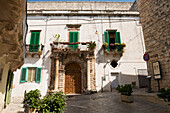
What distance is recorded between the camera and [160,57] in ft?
27.0

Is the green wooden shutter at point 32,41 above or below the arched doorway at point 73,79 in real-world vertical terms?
above

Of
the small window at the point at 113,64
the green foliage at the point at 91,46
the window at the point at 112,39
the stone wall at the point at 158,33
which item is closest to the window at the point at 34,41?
the green foliage at the point at 91,46

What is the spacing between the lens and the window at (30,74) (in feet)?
39.8

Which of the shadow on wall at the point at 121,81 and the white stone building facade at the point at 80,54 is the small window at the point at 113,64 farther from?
the shadow on wall at the point at 121,81

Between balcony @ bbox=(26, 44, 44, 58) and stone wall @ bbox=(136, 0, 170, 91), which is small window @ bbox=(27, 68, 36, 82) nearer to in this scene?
balcony @ bbox=(26, 44, 44, 58)

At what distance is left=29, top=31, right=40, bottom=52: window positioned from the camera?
13.0 metres

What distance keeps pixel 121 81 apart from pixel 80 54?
16.6 feet

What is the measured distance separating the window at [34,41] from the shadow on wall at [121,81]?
804cm

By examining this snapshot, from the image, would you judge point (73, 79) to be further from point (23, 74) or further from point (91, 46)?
point (23, 74)

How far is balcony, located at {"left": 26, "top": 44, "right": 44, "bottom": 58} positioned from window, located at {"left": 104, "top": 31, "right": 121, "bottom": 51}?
23.5 ft

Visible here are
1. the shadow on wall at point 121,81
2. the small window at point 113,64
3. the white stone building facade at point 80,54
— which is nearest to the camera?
the white stone building facade at point 80,54

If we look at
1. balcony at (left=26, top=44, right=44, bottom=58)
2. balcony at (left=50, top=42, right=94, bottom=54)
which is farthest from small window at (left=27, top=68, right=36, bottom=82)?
balcony at (left=50, top=42, right=94, bottom=54)

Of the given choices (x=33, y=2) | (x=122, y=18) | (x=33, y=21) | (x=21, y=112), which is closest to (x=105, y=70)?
(x=122, y=18)

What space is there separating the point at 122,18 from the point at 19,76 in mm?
13108
